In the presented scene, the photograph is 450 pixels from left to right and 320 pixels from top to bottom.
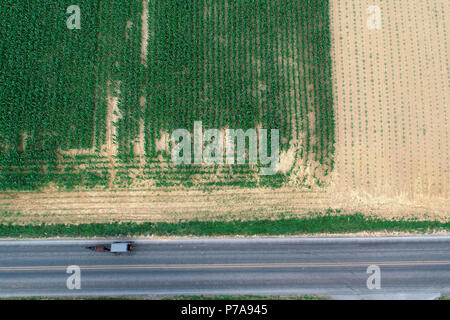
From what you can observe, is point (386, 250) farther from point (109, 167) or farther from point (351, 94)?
point (109, 167)

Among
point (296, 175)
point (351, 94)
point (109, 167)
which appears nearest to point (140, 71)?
point (109, 167)

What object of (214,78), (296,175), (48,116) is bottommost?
(296,175)
